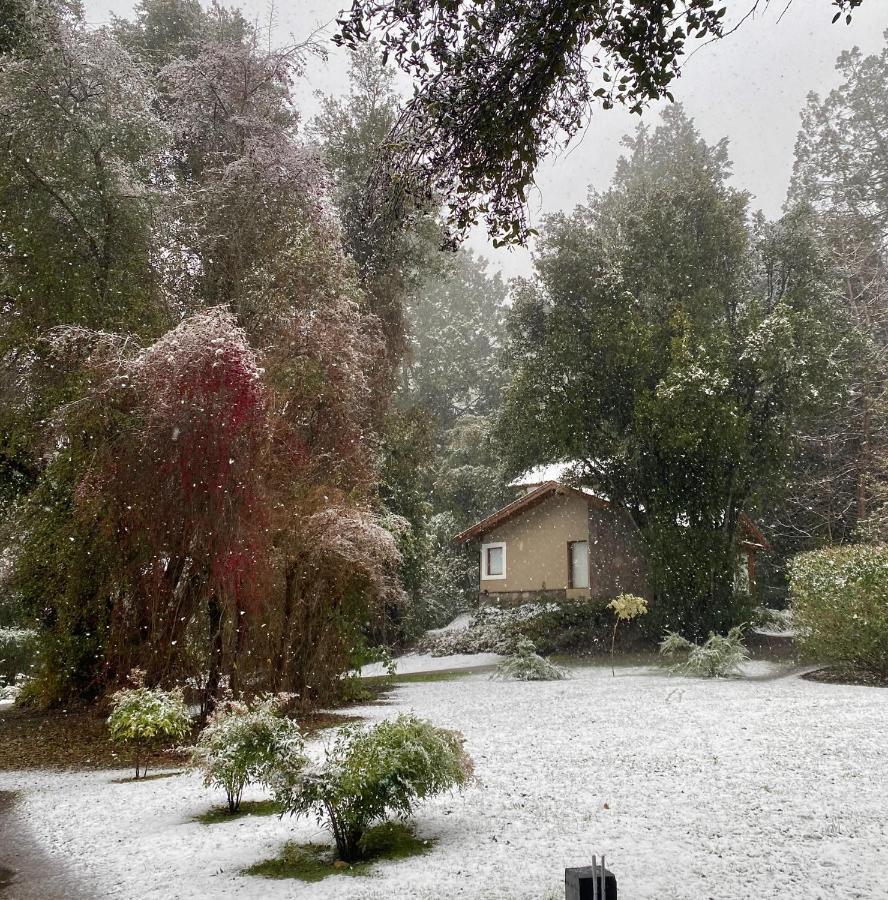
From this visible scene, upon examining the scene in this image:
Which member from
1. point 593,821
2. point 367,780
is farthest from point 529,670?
point 367,780

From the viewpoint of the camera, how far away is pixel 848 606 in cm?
1188

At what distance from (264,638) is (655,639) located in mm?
12493

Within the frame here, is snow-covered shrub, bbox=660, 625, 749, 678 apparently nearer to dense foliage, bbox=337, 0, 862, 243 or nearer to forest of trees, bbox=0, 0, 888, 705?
forest of trees, bbox=0, 0, 888, 705

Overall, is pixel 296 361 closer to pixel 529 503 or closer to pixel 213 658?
pixel 213 658

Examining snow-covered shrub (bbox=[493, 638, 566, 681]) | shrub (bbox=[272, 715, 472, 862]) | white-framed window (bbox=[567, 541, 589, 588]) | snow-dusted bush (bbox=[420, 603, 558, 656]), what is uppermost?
white-framed window (bbox=[567, 541, 589, 588])

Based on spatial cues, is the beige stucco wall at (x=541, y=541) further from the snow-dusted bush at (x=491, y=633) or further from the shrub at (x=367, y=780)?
the shrub at (x=367, y=780)

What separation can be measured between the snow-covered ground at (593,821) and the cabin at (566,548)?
1443cm

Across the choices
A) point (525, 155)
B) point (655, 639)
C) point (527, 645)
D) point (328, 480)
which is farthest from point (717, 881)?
point (655, 639)

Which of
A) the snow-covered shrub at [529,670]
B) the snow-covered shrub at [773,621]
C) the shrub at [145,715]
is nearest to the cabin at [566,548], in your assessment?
the snow-covered shrub at [773,621]

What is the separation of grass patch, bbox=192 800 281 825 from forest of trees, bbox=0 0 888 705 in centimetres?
324

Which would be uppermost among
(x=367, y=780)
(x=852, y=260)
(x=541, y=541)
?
(x=852, y=260)

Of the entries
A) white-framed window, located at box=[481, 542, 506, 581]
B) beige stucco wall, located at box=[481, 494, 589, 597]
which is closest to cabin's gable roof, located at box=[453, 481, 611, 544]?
beige stucco wall, located at box=[481, 494, 589, 597]

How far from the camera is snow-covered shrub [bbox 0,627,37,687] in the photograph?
15883 mm

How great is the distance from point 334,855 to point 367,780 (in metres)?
0.54
